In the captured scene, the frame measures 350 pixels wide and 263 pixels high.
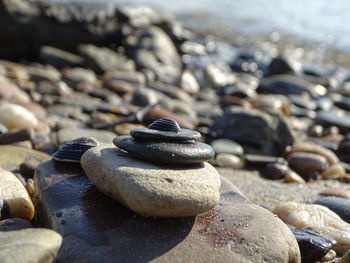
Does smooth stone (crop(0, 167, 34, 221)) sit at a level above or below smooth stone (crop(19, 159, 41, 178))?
above

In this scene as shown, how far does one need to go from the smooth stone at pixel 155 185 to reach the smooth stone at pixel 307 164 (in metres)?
2.47

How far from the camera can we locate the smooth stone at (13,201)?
2.61 metres

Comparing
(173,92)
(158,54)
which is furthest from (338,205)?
(158,54)

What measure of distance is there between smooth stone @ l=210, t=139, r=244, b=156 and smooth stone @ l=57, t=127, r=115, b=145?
3.32 ft

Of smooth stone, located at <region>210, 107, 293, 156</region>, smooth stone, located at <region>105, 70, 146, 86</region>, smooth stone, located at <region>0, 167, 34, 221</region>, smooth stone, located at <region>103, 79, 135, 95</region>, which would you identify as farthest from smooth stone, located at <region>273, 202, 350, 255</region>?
smooth stone, located at <region>105, 70, 146, 86</region>

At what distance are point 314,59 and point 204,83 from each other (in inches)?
232

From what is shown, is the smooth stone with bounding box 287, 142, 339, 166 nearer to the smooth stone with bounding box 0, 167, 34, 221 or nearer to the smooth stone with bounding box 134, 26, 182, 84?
the smooth stone with bounding box 0, 167, 34, 221

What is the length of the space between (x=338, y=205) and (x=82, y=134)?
2277mm

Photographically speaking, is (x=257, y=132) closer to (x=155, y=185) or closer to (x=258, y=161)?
(x=258, y=161)

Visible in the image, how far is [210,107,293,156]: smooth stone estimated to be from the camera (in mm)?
5340

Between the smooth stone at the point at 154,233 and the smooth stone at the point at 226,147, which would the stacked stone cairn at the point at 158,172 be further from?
the smooth stone at the point at 226,147

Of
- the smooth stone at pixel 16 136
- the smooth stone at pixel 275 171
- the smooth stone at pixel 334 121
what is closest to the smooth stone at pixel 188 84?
the smooth stone at pixel 334 121

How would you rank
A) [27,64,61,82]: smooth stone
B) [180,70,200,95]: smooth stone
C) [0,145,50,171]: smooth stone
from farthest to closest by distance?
[180,70,200,95]: smooth stone
[27,64,61,82]: smooth stone
[0,145,50,171]: smooth stone

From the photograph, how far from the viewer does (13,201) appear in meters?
2.66
